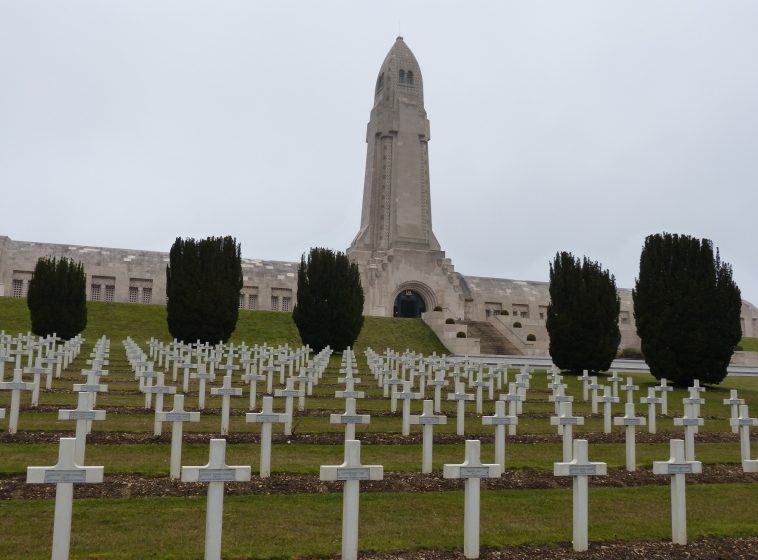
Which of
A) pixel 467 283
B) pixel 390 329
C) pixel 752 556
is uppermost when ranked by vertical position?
pixel 467 283

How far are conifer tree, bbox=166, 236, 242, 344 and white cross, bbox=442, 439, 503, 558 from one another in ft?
76.5

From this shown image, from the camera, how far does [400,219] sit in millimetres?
46562

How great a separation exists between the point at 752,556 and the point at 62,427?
9.56 metres

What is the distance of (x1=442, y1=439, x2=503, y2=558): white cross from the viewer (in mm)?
5387

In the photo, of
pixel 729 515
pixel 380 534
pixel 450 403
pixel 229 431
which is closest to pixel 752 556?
pixel 729 515

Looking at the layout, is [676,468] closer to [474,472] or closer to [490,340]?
[474,472]

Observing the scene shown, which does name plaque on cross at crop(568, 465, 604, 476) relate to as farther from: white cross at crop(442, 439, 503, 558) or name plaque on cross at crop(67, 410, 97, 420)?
name plaque on cross at crop(67, 410, 97, 420)

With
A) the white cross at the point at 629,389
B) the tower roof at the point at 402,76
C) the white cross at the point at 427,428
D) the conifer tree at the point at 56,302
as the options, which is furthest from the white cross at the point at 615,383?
the tower roof at the point at 402,76

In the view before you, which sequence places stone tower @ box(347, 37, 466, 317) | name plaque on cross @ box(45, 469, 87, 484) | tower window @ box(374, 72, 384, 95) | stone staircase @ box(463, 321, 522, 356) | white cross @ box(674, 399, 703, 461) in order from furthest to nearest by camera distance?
tower window @ box(374, 72, 384, 95) → stone tower @ box(347, 37, 466, 317) → stone staircase @ box(463, 321, 522, 356) → white cross @ box(674, 399, 703, 461) → name plaque on cross @ box(45, 469, 87, 484)

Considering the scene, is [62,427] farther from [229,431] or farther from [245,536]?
[245,536]

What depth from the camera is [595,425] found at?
13.4m

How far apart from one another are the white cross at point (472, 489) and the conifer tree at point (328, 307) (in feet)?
77.7

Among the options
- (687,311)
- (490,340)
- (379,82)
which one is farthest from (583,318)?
(379,82)

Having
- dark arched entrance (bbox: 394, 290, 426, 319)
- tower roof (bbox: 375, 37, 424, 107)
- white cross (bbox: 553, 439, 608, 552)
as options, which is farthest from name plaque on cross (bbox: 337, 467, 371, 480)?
tower roof (bbox: 375, 37, 424, 107)
